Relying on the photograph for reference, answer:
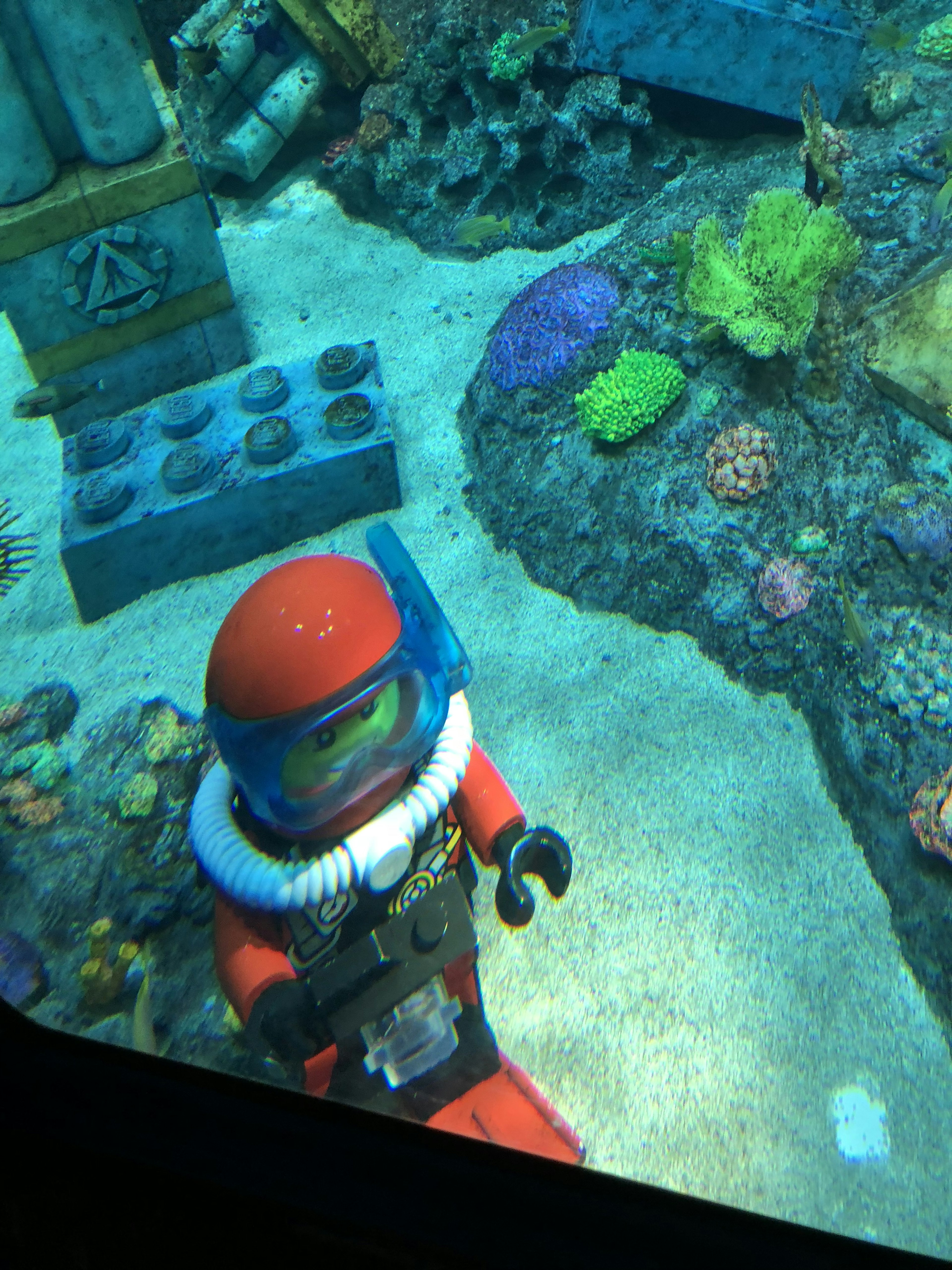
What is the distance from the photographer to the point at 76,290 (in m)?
3.31

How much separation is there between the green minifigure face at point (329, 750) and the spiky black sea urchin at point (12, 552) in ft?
5.58

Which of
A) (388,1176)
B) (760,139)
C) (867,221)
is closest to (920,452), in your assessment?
(867,221)

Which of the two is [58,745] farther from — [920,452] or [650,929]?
[920,452]

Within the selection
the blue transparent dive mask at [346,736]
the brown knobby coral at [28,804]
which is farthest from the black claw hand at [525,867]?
the brown knobby coral at [28,804]

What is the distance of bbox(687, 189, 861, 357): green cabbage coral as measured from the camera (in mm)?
2412

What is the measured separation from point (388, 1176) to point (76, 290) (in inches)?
145

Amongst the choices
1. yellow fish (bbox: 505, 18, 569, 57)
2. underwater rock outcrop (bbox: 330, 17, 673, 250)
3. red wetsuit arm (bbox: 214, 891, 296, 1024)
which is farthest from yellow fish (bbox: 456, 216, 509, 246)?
red wetsuit arm (bbox: 214, 891, 296, 1024)

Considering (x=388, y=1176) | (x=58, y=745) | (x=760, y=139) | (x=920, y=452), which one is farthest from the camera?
(x=760, y=139)

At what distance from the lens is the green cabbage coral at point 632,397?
2777 millimetres

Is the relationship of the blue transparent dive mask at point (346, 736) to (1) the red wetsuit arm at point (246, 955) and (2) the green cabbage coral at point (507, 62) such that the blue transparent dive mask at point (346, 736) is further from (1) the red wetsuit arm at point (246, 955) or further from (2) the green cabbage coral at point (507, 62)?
(2) the green cabbage coral at point (507, 62)

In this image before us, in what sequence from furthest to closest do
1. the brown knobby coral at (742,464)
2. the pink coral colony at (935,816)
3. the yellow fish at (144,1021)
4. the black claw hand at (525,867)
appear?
1. the brown knobby coral at (742,464)
2. the pink coral colony at (935,816)
3. the black claw hand at (525,867)
4. the yellow fish at (144,1021)

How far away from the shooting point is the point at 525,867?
1.66 meters

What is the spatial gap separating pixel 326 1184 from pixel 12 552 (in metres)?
2.45

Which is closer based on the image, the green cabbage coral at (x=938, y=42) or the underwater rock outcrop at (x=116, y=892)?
the underwater rock outcrop at (x=116, y=892)
